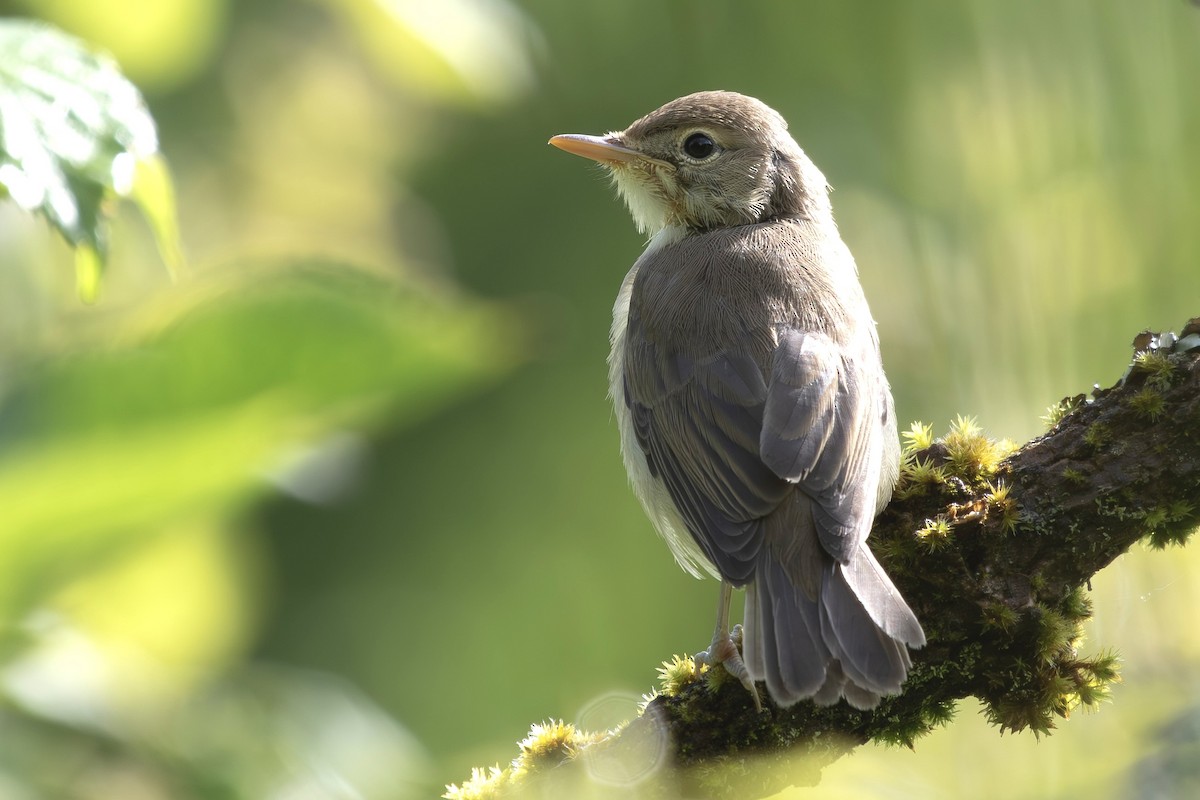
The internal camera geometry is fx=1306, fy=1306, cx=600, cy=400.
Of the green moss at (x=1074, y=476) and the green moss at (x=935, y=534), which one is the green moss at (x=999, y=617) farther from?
the green moss at (x=1074, y=476)

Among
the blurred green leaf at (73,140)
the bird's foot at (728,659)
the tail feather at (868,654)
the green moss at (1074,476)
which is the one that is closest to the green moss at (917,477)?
the green moss at (1074,476)

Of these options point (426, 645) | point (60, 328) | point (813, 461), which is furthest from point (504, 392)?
point (813, 461)

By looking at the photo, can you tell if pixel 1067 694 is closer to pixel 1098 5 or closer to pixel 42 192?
pixel 1098 5

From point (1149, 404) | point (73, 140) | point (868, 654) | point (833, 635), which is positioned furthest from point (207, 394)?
point (1149, 404)

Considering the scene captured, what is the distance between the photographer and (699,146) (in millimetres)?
4707

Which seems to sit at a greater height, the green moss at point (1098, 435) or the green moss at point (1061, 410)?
the green moss at point (1061, 410)

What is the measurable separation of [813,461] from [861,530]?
1.01 ft

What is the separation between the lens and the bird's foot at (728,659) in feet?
9.90

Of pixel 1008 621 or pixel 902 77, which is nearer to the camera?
pixel 1008 621

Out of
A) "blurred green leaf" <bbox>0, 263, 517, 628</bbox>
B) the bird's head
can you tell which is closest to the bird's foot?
"blurred green leaf" <bbox>0, 263, 517, 628</bbox>

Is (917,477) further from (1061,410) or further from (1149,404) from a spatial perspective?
(1149,404)

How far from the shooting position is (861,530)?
3119mm

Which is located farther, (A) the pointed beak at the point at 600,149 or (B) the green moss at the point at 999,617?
(A) the pointed beak at the point at 600,149

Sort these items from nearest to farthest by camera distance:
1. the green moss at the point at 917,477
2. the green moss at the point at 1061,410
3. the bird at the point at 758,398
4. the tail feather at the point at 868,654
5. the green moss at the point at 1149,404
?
the tail feather at the point at 868,654 → the green moss at the point at 1149,404 → the bird at the point at 758,398 → the green moss at the point at 1061,410 → the green moss at the point at 917,477
